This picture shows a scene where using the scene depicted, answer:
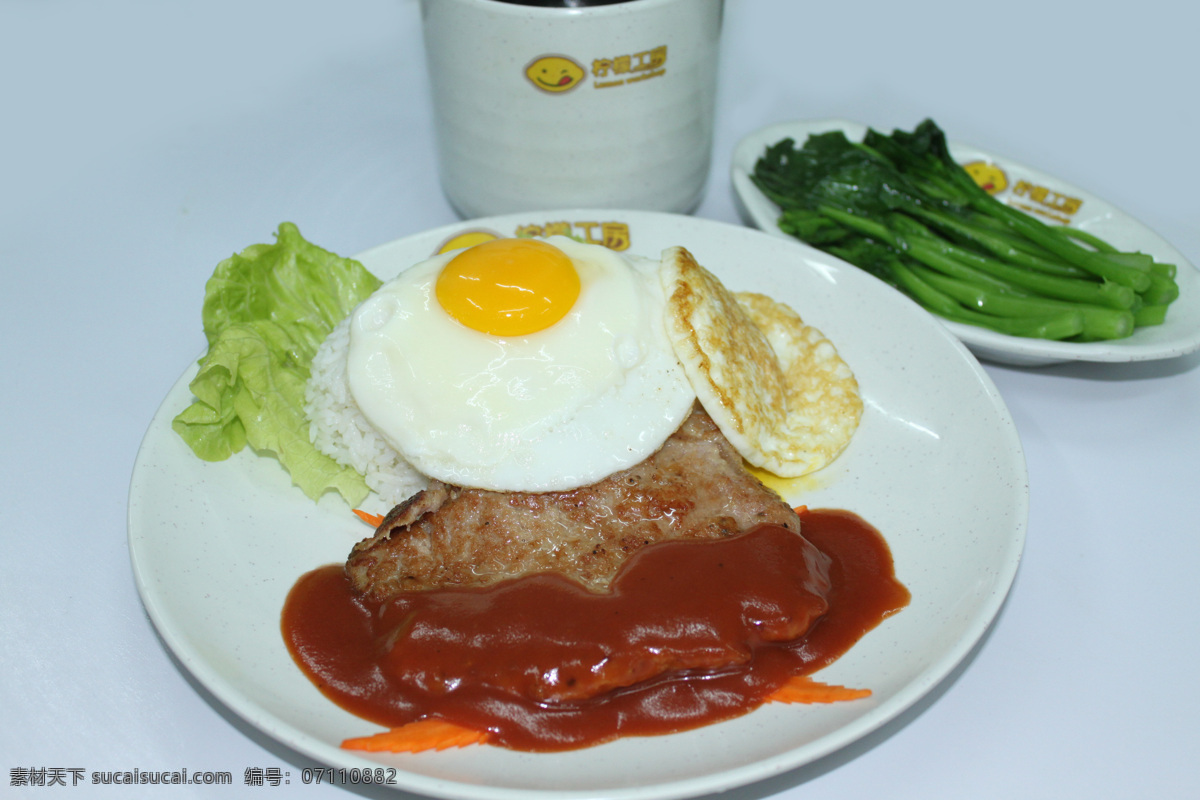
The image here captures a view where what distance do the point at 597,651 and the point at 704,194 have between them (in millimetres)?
3679

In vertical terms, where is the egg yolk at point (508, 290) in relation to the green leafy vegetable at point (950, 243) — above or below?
above

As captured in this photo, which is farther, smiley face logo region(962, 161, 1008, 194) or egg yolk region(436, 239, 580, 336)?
smiley face logo region(962, 161, 1008, 194)

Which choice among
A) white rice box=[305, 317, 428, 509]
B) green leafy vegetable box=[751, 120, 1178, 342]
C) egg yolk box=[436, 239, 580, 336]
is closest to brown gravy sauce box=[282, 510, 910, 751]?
white rice box=[305, 317, 428, 509]

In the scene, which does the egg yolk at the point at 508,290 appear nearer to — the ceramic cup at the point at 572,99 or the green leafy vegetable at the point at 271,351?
the green leafy vegetable at the point at 271,351

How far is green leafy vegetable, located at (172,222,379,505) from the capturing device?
3621 millimetres

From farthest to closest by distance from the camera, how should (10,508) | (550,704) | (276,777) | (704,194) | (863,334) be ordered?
(704,194)
(863,334)
(10,508)
(276,777)
(550,704)

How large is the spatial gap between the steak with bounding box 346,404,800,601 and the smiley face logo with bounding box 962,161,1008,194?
292cm

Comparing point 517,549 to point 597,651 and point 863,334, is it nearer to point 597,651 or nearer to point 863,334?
point 597,651

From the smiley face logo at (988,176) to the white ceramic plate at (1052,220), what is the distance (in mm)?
18

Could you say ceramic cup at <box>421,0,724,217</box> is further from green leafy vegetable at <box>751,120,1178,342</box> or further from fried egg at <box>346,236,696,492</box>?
fried egg at <box>346,236,696,492</box>

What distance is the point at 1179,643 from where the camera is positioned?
334 cm

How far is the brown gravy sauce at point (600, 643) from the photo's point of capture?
2770 mm

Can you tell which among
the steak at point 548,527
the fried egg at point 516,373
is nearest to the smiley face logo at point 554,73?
the fried egg at point 516,373

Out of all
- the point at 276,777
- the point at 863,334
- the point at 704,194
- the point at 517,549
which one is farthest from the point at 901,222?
the point at 276,777
